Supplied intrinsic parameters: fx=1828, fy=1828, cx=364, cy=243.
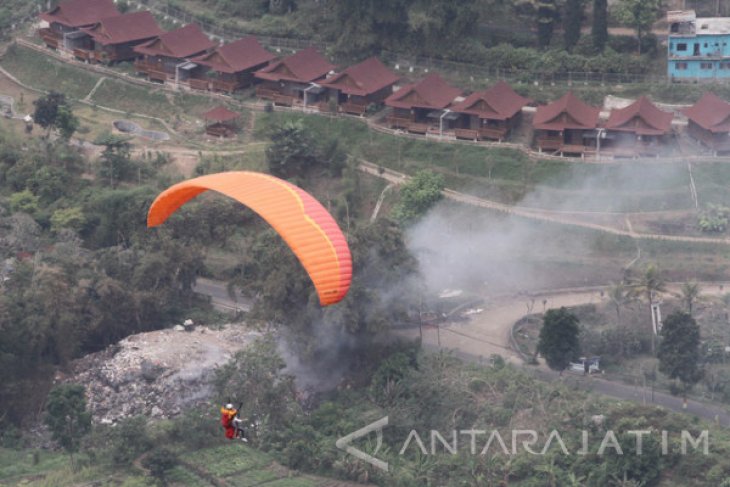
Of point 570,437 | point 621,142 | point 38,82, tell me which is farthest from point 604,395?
point 38,82

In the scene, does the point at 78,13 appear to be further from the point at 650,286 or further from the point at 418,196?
the point at 650,286

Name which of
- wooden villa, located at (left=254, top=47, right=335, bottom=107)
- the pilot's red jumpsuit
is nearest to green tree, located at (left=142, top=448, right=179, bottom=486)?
the pilot's red jumpsuit

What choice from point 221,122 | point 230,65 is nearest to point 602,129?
point 221,122

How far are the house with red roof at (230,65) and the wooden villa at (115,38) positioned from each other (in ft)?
12.6

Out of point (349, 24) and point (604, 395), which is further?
point (349, 24)

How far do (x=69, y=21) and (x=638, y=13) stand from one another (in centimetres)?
2589

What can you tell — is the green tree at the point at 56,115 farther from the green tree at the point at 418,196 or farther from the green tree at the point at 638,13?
the green tree at the point at 638,13

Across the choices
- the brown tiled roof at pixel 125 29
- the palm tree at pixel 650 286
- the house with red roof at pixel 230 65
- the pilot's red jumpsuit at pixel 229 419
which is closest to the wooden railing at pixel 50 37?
the brown tiled roof at pixel 125 29

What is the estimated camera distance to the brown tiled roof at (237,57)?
79.3 metres

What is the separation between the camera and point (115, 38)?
8225 cm

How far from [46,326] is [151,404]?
4.69m

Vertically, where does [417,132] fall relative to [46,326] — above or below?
above

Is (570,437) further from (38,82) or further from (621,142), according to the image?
(38,82)

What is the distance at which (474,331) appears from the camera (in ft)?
214
